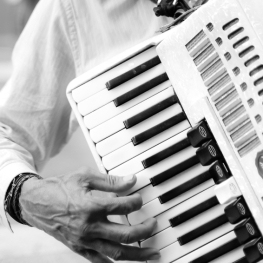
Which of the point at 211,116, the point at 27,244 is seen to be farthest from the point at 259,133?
the point at 27,244

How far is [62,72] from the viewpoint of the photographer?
1.38m

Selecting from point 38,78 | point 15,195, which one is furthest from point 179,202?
point 38,78

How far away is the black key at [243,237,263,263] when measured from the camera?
89 cm

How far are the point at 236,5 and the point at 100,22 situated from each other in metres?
0.53

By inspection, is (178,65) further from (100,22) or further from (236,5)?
(100,22)

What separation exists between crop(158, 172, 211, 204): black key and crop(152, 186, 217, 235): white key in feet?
0.04

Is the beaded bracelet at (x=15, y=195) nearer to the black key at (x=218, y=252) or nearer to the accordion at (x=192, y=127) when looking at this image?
the accordion at (x=192, y=127)

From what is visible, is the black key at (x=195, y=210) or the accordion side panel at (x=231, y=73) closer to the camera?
the accordion side panel at (x=231, y=73)

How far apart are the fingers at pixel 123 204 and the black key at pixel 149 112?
0.15 metres

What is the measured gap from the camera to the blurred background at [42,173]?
2.81 meters

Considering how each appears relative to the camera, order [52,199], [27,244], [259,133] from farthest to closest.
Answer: [27,244], [52,199], [259,133]

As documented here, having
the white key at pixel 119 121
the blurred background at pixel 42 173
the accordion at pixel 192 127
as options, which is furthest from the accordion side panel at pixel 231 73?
the blurred background at pixel 42 173

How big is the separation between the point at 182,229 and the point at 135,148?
0.63 feet

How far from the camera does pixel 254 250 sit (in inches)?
35.4
